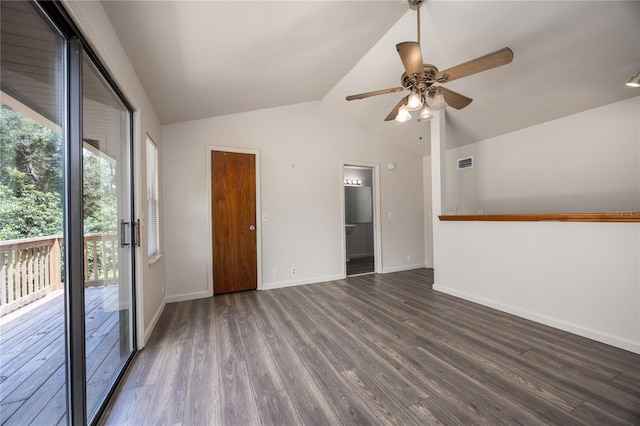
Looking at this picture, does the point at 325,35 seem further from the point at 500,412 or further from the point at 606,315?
the point at 606,315

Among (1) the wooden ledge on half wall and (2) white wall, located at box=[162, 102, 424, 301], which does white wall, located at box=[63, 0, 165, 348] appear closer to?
(2) white wall, located at box=[162, 102, 424, 301]

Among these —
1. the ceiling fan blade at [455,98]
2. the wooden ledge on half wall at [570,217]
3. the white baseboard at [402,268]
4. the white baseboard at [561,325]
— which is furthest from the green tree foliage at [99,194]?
the white baseboard at [402,268]

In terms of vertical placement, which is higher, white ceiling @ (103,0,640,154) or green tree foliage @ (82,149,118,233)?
white ceiling @ (103,0,640,154)

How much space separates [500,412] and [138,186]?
302 centimetres

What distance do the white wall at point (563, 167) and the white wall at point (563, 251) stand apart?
0.01 m

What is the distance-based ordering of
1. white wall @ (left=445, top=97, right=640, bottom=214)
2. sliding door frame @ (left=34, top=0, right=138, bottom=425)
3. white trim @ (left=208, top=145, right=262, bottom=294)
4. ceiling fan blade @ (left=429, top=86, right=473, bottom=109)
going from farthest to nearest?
white trim @ (left=208, top=145, right=262, bottom=294) → white wall @ (left=445, top=97, right=640, bottom=214) → ceiling fan blade @ (left=429, top=86, right=473, bottom=109) → sliding door frame @ (left=34, top=0, right=138, bottom=425)

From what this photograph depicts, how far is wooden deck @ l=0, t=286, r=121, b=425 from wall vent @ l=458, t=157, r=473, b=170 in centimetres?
499

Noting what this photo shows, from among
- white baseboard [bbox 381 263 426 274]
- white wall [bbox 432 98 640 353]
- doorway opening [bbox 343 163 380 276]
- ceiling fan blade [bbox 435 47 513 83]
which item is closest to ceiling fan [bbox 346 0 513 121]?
ceiling fan blade [bbox 435 47 513 83]

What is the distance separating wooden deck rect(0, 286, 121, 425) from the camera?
34.8 inches

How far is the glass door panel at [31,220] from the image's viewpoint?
0.85 meters

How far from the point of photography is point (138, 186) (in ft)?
7.16

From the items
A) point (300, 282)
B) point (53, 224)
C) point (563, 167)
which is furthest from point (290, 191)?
point (563, 167)

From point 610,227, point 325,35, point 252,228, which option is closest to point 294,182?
point 252,228

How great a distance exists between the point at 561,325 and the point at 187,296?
4222 mm
